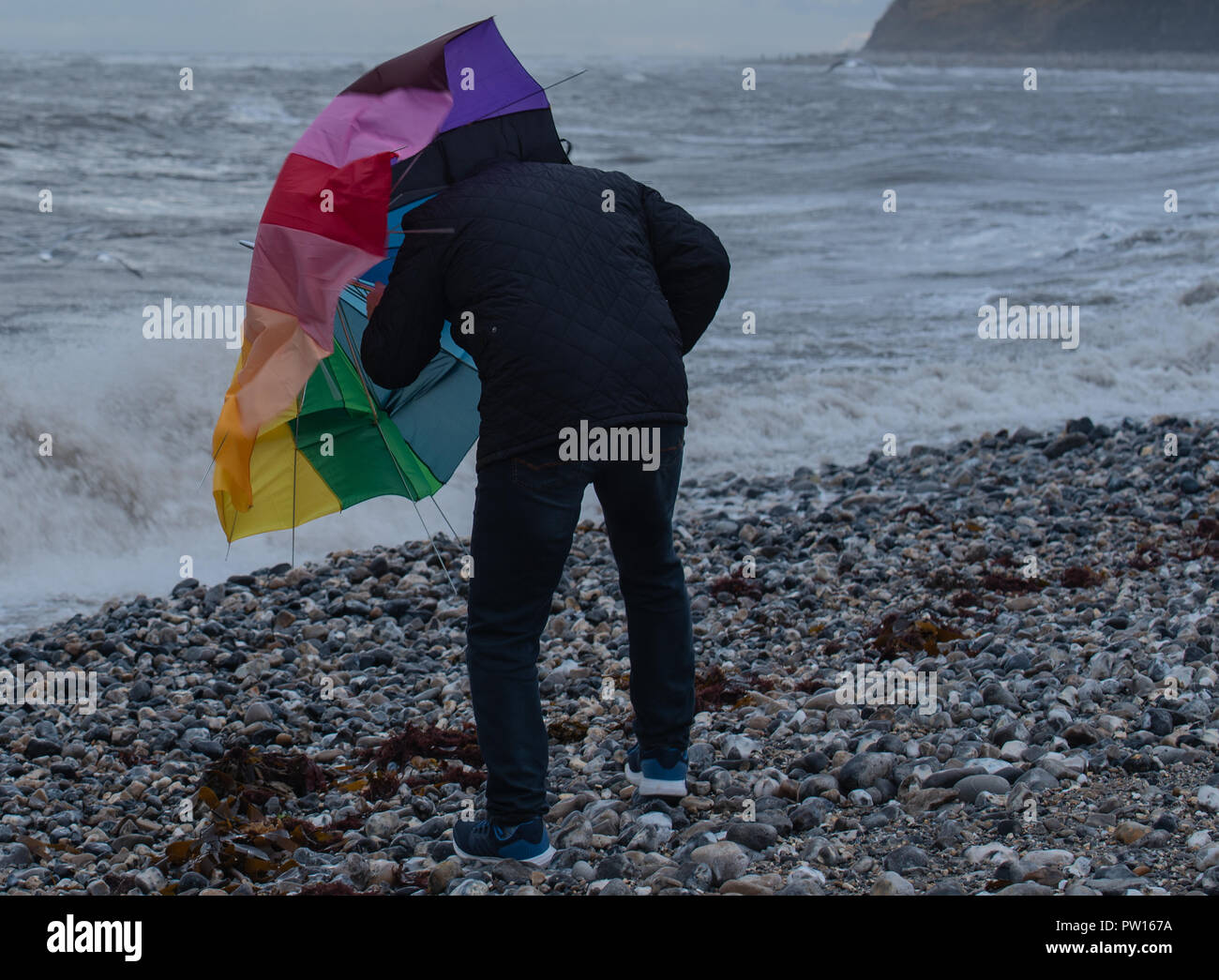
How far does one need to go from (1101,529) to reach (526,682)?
16.5 feet

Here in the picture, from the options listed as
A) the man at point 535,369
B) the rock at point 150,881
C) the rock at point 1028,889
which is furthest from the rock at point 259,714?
the rock at point 1028,889

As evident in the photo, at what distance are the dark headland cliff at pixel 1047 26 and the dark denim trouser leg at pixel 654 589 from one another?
142 metres

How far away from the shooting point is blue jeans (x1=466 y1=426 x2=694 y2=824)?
3.62 meters

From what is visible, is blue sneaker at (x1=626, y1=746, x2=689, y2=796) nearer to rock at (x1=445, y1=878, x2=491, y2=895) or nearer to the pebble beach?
the pebble beach

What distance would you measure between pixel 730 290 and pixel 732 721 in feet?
47.8

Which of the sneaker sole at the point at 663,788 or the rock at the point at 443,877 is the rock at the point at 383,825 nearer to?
the rock at the point at 443,877

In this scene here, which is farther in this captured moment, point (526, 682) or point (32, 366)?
point (32, 366)

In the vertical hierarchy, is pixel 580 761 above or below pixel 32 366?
below

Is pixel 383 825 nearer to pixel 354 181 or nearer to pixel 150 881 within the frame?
pixel 150 881

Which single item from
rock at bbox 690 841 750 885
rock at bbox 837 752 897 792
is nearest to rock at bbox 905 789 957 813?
rock at bbox 837 752 897 792

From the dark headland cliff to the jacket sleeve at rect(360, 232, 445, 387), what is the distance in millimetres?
142480
